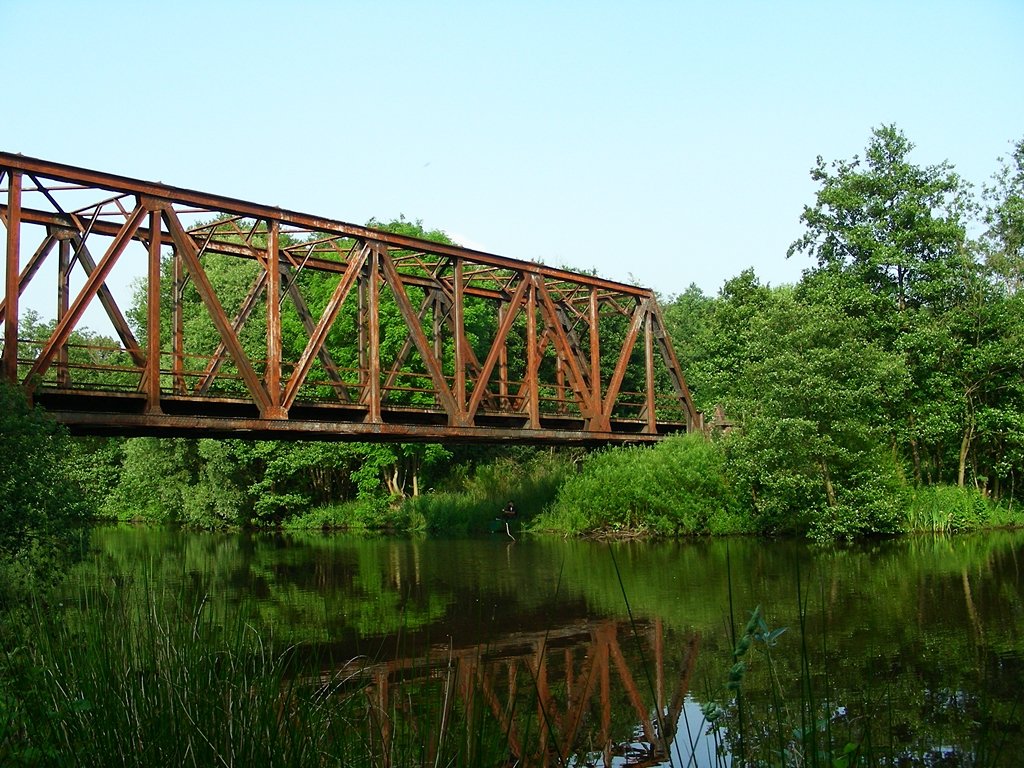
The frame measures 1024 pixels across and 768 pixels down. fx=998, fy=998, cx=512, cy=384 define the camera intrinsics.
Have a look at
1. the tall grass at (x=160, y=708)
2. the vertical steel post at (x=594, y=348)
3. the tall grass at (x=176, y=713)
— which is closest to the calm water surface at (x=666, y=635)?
the tall grass at (x=176, y=713)

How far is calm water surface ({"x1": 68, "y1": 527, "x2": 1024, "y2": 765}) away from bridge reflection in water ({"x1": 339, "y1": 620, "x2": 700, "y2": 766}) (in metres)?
0.04

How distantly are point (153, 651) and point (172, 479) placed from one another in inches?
1635

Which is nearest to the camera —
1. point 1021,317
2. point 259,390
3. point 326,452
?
point 259,390

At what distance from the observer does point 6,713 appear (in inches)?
248

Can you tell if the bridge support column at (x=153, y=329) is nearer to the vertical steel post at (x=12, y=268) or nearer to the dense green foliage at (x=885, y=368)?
the vertical steel post at (x=12, y=268)

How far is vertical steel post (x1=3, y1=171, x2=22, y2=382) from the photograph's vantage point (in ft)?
56.3

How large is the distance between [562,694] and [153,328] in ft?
41.8

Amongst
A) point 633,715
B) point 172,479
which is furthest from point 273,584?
point 172,479

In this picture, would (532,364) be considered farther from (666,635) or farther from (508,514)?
(666,635)

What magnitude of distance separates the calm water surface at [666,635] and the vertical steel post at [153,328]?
11.1 feet

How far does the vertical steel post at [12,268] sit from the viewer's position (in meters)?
17.2

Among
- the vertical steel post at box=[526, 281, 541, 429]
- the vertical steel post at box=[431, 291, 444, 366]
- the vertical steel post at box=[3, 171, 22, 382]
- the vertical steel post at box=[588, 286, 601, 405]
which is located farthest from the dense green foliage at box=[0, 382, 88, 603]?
the vertical steel post at box=[588, 286, 601, 405]

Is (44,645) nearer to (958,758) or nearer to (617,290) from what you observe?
(958,758)

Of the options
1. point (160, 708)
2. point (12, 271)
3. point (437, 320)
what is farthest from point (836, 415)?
point (160, 708)
